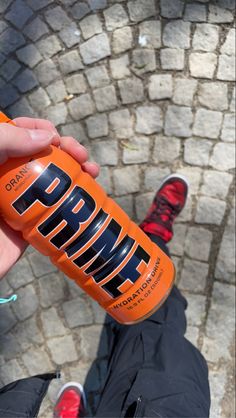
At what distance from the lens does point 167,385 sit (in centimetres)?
243

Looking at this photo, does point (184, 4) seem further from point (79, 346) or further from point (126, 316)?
point (79, 346)

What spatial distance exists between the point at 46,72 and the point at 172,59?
34.3 inches

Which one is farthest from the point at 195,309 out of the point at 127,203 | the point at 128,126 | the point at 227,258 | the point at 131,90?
the point at 131,90

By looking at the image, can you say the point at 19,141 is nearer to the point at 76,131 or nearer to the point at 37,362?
the point at 76,131

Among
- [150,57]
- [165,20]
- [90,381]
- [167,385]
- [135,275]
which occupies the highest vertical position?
[165,20]

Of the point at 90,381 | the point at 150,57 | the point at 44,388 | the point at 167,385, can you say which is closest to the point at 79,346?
the point at 90,381

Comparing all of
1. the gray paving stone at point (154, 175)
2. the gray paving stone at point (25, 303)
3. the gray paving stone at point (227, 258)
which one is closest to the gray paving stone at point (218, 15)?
the gray paving stone at point (154, 175)

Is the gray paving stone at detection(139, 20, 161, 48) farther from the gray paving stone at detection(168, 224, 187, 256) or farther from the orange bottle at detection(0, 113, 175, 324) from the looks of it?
the orange bottle at detection(0, 113, 175, 324)

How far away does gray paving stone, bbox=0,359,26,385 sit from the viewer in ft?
10.2

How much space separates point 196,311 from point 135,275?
1.19 metres

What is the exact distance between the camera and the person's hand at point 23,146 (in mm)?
1868

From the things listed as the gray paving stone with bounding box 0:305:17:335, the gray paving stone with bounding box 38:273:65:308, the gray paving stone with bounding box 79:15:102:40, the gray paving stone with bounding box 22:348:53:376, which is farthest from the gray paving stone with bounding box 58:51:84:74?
the gray paving stone with bounding box 22:348:53:376

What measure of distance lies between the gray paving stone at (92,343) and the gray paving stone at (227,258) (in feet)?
A: 2.86

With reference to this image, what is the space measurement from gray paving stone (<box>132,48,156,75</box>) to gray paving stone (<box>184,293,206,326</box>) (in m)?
1.57
